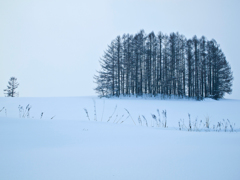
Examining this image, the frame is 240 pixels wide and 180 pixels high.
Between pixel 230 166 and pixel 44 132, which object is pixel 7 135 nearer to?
pixel 44 132

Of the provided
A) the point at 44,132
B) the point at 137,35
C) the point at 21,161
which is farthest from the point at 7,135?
the point at 137,35

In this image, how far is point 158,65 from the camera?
21.4m

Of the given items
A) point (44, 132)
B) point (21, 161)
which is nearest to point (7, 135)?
point (44, 132)

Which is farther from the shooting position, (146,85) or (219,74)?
(219,74)

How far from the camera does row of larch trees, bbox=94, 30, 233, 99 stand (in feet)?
64.3

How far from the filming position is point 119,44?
2006 centimetres

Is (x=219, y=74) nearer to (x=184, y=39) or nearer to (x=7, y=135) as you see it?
(x=184, y=39)

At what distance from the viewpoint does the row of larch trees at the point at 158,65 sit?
1961 cm

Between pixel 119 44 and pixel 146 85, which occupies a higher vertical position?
pixel 119 44

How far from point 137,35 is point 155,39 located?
300 centimetres

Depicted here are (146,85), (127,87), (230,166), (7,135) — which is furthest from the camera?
(146,85)

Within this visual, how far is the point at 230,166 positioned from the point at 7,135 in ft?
10.3

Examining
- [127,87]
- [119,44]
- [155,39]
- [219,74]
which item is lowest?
[127,87]

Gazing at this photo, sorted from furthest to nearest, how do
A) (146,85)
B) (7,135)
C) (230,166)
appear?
(146,85)
(7,135)
(230,166)
